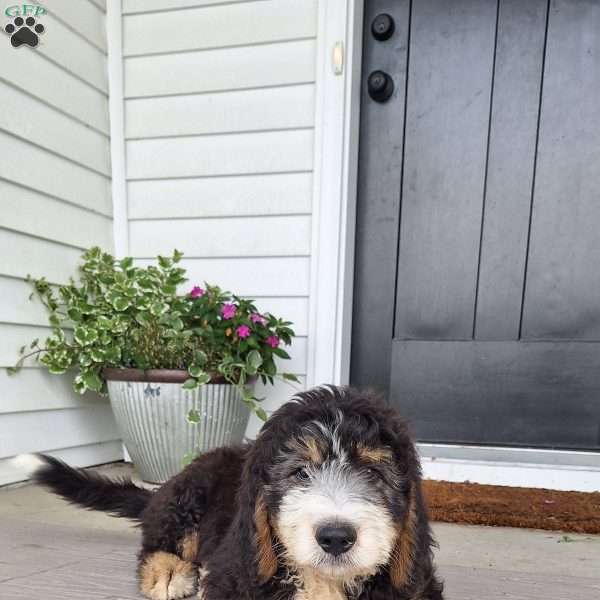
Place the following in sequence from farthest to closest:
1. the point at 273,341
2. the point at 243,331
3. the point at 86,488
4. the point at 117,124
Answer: the point at 117,124, the point at 273,341, the point at 243,331, the point at 86,488

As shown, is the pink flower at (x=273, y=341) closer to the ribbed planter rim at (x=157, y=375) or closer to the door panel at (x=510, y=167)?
the ribbed planter rim at (x=157, y=375)

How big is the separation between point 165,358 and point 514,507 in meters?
2.25

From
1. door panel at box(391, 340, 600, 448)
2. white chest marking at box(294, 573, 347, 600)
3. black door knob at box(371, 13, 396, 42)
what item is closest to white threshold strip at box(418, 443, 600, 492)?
door panel at box(391, 340, 600, 448)

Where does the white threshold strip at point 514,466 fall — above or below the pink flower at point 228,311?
below

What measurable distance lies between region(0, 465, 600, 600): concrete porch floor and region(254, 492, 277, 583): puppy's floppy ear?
68 cm

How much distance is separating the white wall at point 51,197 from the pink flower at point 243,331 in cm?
136

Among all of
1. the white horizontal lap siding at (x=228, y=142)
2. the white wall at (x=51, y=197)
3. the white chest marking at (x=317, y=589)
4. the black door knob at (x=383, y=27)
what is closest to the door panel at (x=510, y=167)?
the black door knob at (x=383, y=27)

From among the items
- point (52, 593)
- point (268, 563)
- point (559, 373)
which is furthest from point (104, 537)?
point (559, 373)

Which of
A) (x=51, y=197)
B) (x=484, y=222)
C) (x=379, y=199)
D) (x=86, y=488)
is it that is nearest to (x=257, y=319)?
(x=379, y=199)

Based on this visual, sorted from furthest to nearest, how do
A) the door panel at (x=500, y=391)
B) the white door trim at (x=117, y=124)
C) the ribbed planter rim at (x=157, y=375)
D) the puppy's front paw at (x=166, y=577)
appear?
the white door trim at (x=117, y=124)
the door panel at (x=500, y=391)
the ribbed planter rim at (x=157, y=375)
the puppy's front paw at (x=166, y=577)

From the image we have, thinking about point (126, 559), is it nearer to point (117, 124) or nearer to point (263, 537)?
point (263, 537)

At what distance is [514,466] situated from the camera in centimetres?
353

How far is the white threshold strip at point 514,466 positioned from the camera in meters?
3.44

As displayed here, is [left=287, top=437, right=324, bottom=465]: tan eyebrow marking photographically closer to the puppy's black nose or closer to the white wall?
the puppy's black nose
